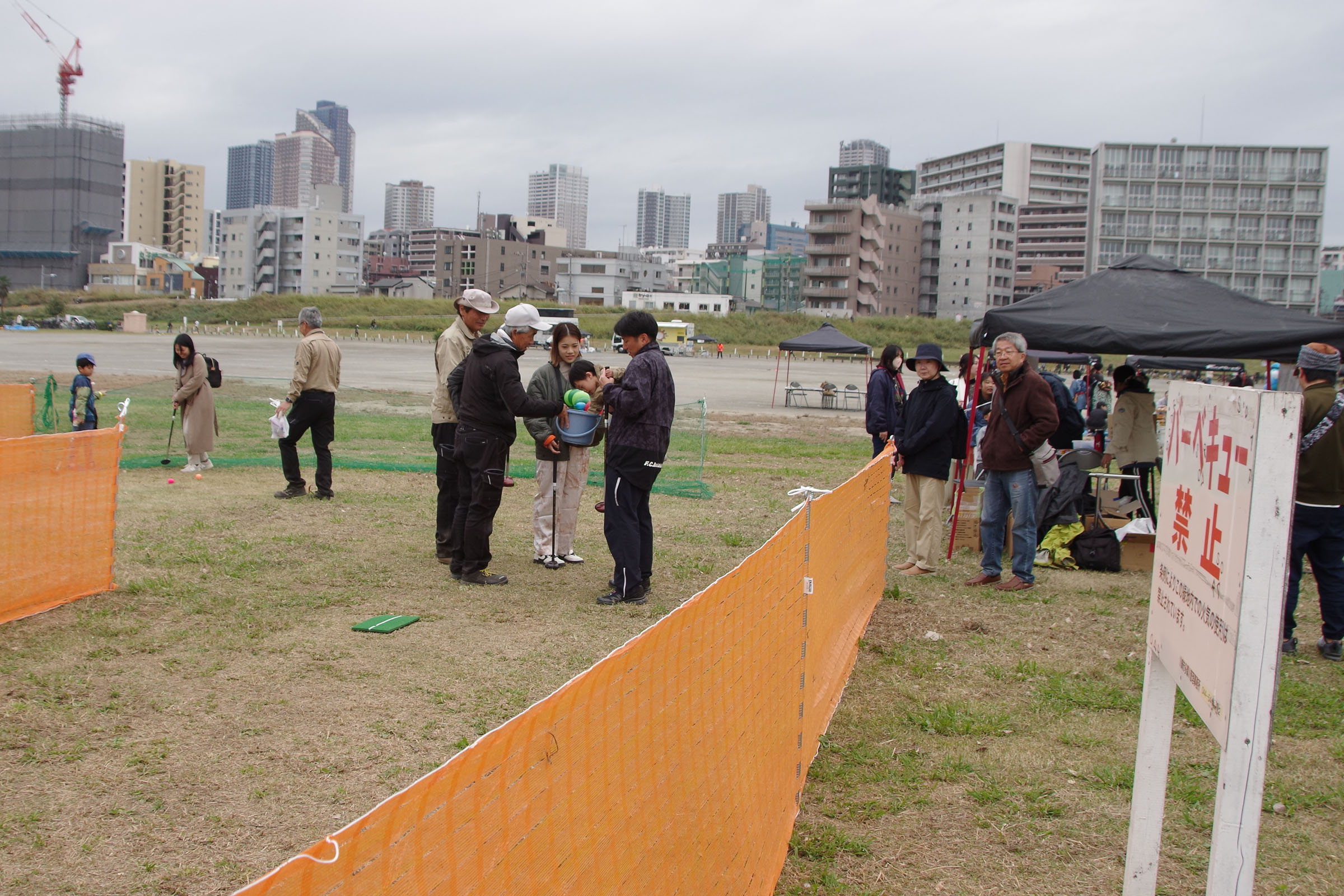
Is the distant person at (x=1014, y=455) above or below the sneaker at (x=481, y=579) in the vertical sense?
above

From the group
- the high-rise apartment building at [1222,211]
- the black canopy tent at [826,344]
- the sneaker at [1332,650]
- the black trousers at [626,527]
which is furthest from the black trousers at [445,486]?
the high-rise apartment building at [1222,211]

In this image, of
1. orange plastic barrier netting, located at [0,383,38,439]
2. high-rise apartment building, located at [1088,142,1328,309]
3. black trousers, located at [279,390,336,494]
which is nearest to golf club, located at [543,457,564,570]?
black trousers, located at [279,390,336,494]

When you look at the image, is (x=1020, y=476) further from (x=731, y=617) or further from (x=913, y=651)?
(x=731, y=617)

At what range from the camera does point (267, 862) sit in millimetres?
3215

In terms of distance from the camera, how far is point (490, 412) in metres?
6.68

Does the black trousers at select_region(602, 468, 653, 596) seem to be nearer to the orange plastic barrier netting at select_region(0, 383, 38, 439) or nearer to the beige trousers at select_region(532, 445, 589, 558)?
the beige trousers at select_region(532, 445, 589, 558)

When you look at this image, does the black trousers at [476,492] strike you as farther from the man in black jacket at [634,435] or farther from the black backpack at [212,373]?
the black backpack at [212,373]

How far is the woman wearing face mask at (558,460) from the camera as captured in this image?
7.33 m

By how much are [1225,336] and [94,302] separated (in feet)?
361

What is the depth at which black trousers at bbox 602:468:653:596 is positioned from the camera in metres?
6.36

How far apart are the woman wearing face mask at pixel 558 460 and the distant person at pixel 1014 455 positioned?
3.14m

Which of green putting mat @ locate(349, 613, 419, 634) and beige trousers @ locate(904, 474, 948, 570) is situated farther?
beige trousers @ locate(904, 474, 948, 570)

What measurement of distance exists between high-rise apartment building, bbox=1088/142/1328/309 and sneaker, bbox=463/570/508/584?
325 feet

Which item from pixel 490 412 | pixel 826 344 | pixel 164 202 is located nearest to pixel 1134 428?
pixel 490 412
